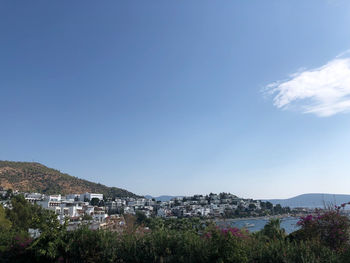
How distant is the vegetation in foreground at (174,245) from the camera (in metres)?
5.93

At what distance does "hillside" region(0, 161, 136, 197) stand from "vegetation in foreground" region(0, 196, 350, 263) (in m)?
79.2

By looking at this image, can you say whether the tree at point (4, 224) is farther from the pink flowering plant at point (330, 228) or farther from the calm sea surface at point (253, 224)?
the pink flowering plant at point (330, 228)

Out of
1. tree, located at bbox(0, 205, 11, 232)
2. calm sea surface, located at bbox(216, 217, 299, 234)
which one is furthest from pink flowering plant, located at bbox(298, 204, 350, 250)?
tree, located at bbox(0, 205, 11, 232)

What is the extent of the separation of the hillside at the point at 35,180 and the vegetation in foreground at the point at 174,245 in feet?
260

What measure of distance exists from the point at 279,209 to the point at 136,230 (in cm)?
12078

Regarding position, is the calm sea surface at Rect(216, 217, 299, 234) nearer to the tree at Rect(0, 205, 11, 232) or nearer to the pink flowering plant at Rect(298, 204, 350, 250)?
the pink flowering plant at Rect(298, 204, 350, 250)

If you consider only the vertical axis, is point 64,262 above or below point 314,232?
below

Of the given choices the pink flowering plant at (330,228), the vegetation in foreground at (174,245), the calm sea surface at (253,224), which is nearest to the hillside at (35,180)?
the calm sea surface at (253,224)

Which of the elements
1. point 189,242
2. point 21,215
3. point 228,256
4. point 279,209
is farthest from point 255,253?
point 279,209

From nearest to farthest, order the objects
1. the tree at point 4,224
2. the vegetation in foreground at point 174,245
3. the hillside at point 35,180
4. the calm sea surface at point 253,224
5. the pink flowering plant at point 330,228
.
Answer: the vegetation in foreground at point 174,245 < the pink flowering plant at point 330,228 < the calm sea surface at point 253,224 < the tree at point 4,224 < the hillside at point 35,180

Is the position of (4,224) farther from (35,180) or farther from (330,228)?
(35,180)

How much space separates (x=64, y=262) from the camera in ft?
22.9

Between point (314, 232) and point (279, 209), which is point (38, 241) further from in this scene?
point (279, 209)

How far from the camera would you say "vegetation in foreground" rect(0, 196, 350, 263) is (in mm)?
5930
